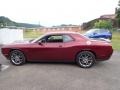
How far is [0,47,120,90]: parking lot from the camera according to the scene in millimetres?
6164

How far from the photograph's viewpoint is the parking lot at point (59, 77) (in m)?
6.16

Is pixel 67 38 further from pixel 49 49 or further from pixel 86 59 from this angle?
pixel 86 59

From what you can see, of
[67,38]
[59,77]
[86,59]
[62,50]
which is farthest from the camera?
[67,38]

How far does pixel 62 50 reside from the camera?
8734 millimetres

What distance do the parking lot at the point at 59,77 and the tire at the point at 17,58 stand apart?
0.72 feet

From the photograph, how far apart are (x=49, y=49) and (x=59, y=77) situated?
1974mm

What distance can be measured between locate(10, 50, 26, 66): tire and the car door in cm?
50

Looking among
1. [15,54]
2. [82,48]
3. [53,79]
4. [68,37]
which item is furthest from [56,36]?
[53,79]

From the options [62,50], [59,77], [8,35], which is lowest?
[59,77]

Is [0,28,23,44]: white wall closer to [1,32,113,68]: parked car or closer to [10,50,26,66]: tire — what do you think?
[1,32,113,68]: parked car

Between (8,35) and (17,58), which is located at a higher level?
(8,35)

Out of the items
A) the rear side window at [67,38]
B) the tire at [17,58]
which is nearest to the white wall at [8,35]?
the tire at [17,58]

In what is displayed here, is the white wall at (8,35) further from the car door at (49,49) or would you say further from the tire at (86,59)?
the tire at (86,59)

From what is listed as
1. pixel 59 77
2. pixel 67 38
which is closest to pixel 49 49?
pixel 67 38
